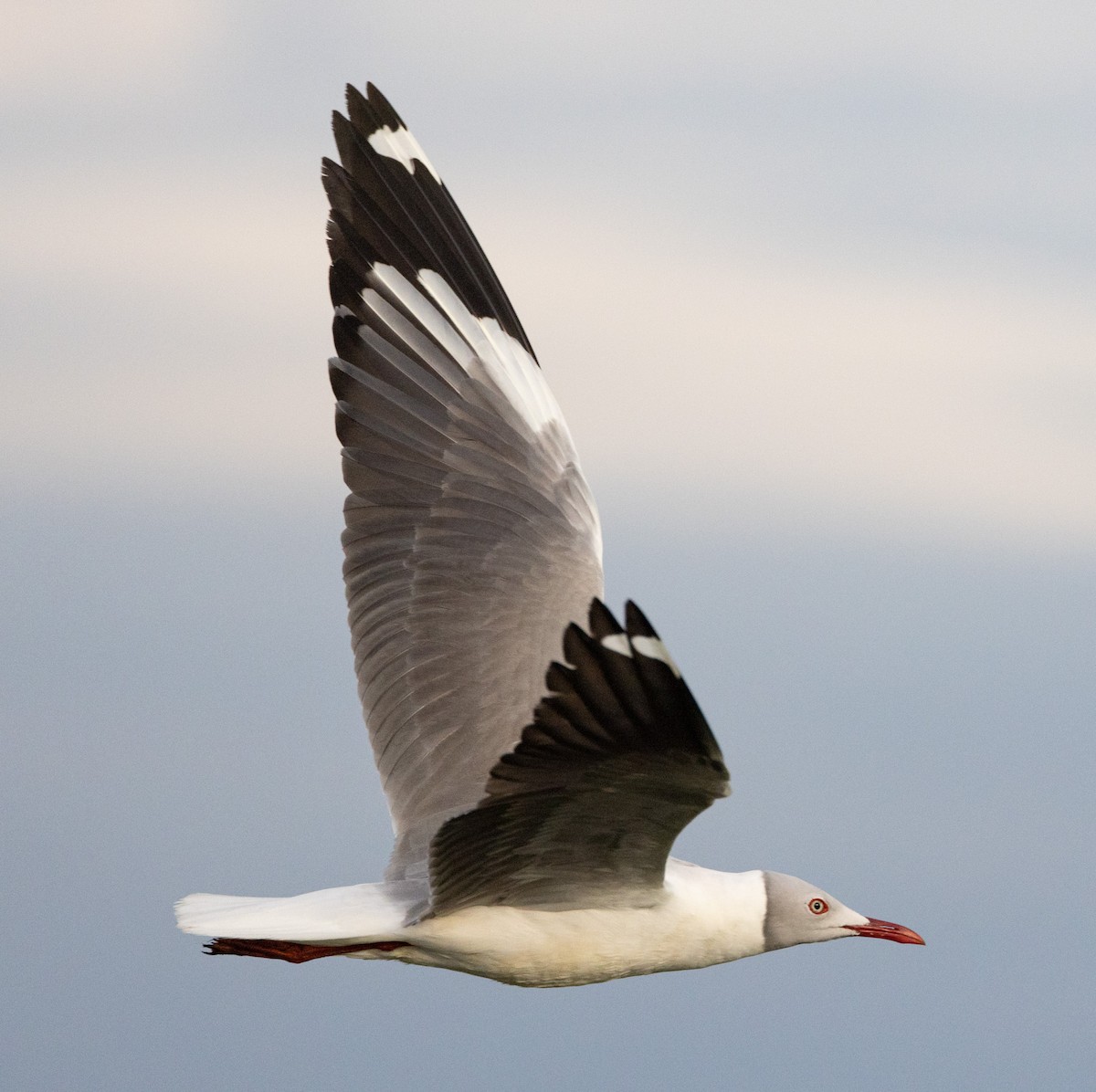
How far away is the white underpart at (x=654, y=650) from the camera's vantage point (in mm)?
5016

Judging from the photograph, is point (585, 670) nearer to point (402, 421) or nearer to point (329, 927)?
point (329, 927)

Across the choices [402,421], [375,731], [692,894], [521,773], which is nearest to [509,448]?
[402,421]

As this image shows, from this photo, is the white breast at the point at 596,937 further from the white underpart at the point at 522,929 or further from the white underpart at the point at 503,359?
the white underpart at the point at 503,359

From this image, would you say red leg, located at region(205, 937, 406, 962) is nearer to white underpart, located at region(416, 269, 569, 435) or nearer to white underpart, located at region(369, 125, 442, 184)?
white underpart, located at region(416, 269, 569, 435)

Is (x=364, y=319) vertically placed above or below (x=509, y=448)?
above

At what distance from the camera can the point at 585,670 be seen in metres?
5.12

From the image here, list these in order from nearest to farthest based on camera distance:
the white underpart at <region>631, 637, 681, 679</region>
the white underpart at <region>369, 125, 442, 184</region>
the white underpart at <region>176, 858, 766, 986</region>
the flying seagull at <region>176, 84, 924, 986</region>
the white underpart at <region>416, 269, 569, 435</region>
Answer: the white underpart at <region>631, 637, 681, 679</region>
the flying seagull at <region>176, 84, 924, 986</region>
the white underpart at <region>176, 858, 766, 986</region>
the white underpart at <region>416, 269, 569, 435</region>
the white underpart at <region>369, 125, 442, 184</region>

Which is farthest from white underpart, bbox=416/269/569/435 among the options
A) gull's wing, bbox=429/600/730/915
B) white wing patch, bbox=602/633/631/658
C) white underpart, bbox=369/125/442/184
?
white wing patch, bbox=602/633/631/658

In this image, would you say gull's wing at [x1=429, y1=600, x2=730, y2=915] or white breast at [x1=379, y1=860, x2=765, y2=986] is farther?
white breast at [x1=379, y1=860, x2=765, y2=986]

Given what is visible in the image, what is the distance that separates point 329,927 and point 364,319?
3.14m

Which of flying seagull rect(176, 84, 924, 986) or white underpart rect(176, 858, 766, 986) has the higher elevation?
flying seagull rect(176, 84, 924, 986)

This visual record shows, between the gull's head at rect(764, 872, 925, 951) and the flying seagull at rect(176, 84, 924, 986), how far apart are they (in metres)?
0.01

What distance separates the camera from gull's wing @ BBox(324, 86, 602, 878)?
7.55m

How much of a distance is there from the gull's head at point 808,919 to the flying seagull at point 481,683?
0.4 inches
